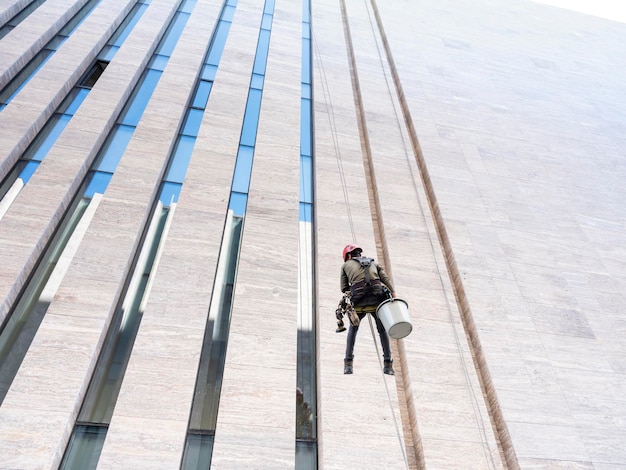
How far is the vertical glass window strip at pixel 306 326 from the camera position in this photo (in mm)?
7684

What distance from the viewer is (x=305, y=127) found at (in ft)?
47.5

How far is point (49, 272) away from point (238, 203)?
4318mm

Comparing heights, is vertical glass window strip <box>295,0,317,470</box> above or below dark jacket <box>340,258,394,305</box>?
below

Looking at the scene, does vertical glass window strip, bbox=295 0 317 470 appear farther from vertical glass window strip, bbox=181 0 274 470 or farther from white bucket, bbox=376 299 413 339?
white bucket, bbox=376 299 413 339

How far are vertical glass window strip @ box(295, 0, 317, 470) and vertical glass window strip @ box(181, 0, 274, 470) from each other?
1.42 metres

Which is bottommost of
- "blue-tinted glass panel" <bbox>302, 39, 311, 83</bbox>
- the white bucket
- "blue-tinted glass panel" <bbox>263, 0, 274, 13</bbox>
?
"blue-tinted glass panel" <bbox>302, 39, 311, 83</bbox>

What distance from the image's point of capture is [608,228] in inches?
535

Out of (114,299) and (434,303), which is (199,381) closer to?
(114,299)

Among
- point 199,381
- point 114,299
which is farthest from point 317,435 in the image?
point 114,299

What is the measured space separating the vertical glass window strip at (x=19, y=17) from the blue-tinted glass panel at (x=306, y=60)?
10.4 meters

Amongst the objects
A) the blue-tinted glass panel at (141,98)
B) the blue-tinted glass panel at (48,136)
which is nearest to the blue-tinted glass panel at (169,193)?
the blue-tinted glass panel at (141,98)

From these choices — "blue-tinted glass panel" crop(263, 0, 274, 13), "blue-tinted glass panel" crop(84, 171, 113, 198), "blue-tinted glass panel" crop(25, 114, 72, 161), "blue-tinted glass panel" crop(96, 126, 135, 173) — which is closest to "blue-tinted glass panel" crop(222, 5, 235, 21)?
"blue-tinted glass panel" crop(263, 0, 274, 13)

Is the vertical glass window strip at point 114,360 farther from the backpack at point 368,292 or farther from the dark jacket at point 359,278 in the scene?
the backpack at point 368,292

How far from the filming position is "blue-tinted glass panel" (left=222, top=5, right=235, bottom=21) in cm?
1998
